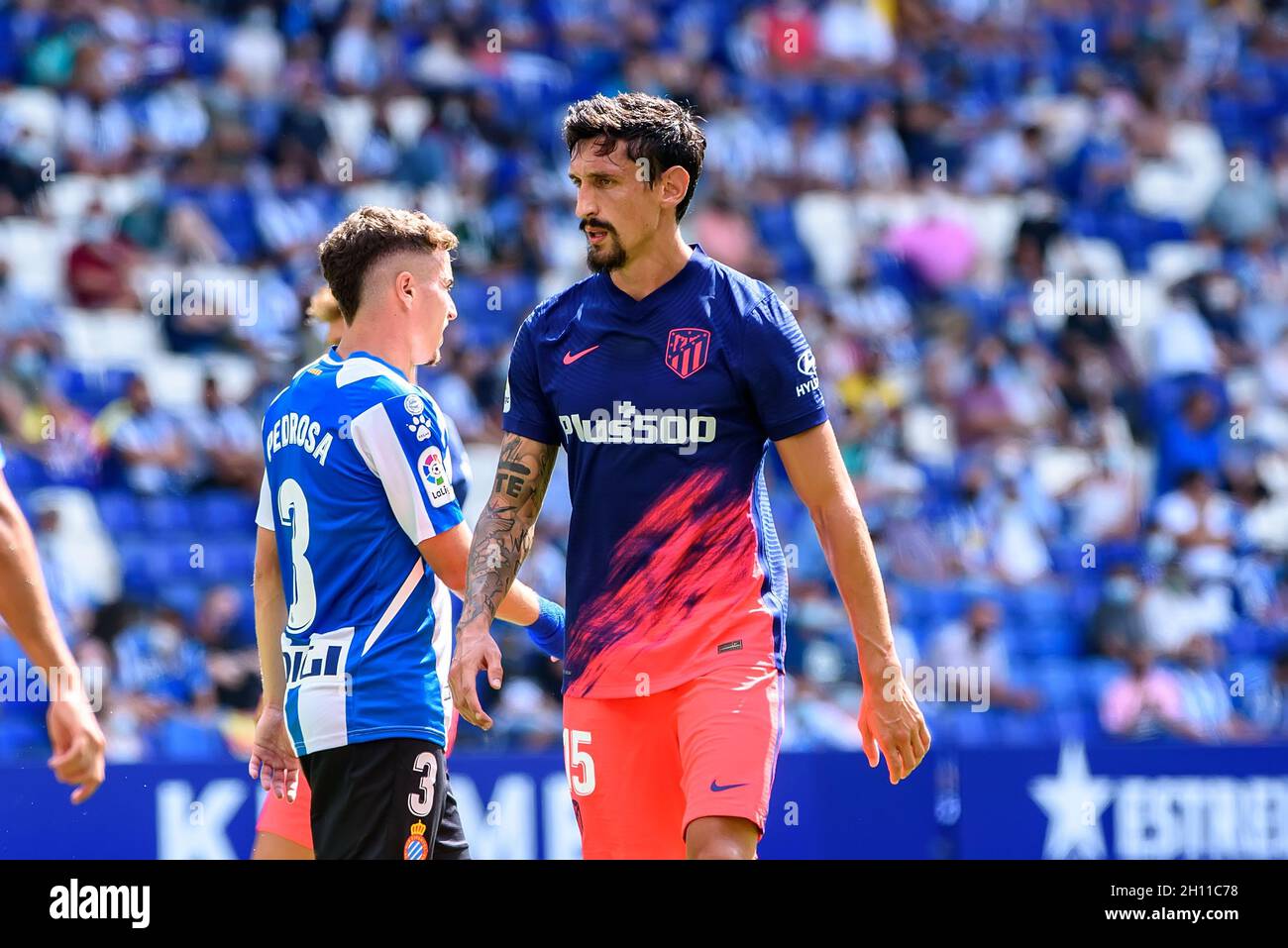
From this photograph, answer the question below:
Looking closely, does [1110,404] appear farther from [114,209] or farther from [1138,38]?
[114,209]

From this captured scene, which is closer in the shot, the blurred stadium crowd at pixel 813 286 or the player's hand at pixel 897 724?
the player's hand at pixel 897 724

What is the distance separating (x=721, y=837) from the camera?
446cm

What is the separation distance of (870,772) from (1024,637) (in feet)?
10.8

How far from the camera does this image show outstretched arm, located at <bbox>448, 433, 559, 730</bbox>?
4.55 metres

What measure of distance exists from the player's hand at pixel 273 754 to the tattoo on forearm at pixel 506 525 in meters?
0.77

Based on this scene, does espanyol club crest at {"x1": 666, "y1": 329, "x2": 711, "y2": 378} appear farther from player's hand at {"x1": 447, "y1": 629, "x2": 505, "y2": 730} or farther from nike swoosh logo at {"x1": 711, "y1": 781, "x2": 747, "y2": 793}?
nike swoosh logo at {"x1": 711, "y1": 781, "x2": 747, "y2": 793}

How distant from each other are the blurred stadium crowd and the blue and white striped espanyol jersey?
5.33 metres

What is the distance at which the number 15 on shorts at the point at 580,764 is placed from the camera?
4.80m
